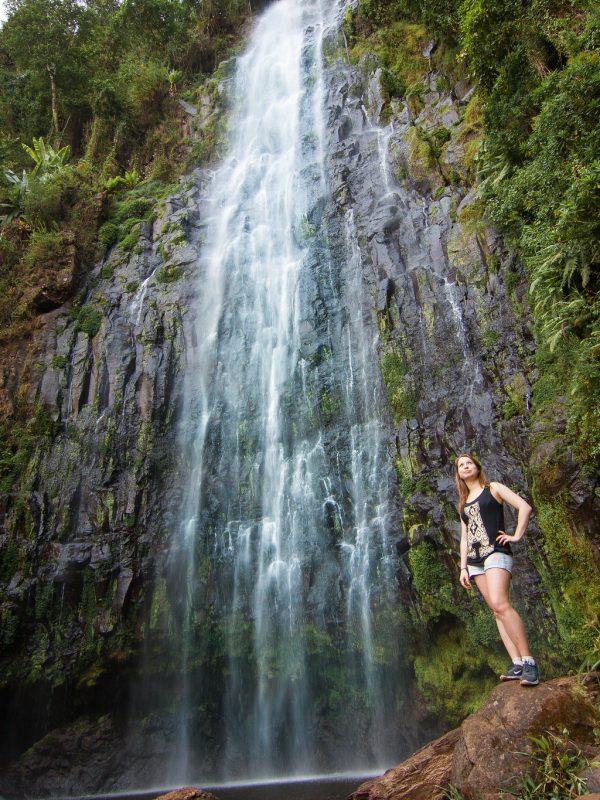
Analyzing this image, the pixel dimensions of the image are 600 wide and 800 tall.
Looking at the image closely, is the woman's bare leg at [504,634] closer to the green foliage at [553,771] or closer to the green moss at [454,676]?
the green foliage at [553,771]

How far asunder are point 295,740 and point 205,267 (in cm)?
1169

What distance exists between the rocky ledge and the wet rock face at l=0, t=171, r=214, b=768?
8.16m

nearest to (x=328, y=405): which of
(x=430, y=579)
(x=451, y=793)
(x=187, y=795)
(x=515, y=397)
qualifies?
(x=515, y=397)

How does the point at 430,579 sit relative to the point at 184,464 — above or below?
below

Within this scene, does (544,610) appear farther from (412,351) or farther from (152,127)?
(152,127)

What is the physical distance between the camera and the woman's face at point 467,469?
15.7 ft

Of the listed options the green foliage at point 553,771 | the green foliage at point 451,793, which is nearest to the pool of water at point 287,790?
the green foliage at point 451,793

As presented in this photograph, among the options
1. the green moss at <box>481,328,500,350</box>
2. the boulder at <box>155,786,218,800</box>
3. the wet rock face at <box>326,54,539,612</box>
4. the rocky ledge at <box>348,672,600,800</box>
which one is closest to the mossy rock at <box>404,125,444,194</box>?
the wet rock face at <box>326,54,539,612</box>

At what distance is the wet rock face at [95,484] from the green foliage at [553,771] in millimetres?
8911

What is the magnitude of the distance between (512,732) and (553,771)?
336 millimetres

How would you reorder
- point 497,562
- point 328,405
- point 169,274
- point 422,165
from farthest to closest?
1. point 169,274
2. point 422,165
3. point 328,405
4. point 497,562

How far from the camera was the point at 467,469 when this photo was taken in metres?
4.79

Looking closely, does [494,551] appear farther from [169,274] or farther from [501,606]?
[169,274]

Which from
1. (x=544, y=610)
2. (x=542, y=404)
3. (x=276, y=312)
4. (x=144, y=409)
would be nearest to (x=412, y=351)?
(x=542, y=404)
